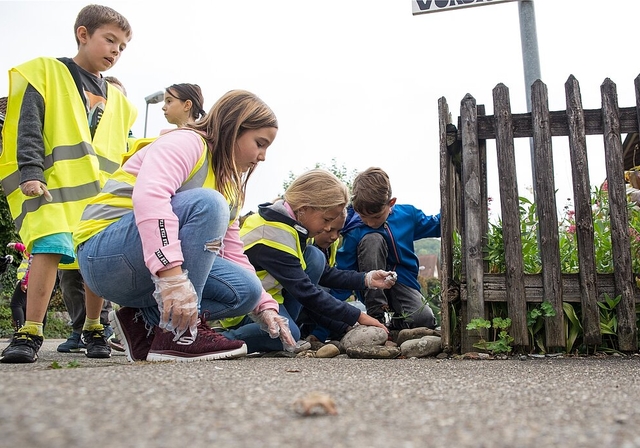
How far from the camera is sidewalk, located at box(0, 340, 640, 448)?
3.20ft

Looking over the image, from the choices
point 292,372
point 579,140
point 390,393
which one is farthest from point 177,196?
point 579,140

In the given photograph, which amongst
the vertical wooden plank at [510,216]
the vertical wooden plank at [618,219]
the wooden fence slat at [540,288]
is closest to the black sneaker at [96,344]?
the wooden fence slat at [540,288]

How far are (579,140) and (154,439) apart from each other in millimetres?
2846

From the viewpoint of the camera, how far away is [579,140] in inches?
124

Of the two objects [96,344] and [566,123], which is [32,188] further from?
[566,123]

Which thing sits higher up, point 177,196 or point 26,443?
point 177,196

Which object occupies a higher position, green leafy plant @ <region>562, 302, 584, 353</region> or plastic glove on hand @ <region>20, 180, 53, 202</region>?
plastic glove on hand @ <region>20, 180, 53, 202</region>

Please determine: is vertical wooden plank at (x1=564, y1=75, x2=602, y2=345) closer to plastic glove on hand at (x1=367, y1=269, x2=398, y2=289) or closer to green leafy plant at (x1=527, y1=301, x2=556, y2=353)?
green leafy plant at (x1=527, y1=301, x2=556, y2=353)

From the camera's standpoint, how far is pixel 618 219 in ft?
10.1

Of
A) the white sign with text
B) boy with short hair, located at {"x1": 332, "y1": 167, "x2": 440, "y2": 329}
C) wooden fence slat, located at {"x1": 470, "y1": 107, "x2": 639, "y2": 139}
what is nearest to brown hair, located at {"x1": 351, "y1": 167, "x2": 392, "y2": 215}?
boy with short hair, located at {"x1": 332, "y1": 167, "x2": 440, "y2": 329}

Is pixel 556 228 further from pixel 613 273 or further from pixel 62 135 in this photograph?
pixel 62 135

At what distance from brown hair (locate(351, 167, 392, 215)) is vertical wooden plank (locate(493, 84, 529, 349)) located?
1.03m

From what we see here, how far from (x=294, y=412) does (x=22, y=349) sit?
195 cm

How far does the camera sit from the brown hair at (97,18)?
10.5 ft
